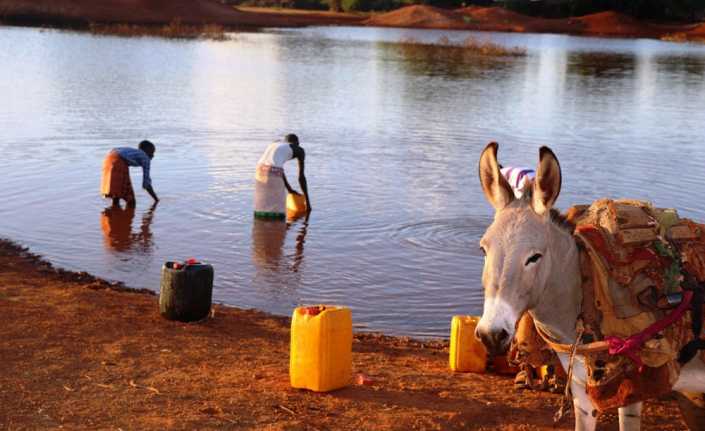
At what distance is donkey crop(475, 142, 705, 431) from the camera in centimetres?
412

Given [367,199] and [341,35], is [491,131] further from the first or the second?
[341,35]

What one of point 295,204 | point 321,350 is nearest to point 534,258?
point 321,350

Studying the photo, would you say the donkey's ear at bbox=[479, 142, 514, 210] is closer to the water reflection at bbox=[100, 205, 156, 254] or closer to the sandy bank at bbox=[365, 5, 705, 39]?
the water reflection at bbox=[100, 205, 156, 254]

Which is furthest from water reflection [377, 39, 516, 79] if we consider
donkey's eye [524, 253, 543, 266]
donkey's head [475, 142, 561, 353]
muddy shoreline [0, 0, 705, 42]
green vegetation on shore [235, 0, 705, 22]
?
green vegetation on shore [235, 0, 705, 22]

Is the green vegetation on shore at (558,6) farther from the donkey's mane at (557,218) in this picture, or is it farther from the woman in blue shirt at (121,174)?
the donkey's mane at (557,218)

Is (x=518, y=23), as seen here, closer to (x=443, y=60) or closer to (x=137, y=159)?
(x=443, y=60)

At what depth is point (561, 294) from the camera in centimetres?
452

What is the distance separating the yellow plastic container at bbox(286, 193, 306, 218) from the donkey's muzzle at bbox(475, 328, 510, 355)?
11954 mm

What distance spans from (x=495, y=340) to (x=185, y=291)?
5502mm

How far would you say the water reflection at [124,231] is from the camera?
530 inches

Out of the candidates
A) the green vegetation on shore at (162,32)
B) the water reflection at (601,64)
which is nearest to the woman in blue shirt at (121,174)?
the water reflection at (601,64)

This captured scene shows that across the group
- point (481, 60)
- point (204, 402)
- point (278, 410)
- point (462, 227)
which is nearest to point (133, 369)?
point (204, 402)

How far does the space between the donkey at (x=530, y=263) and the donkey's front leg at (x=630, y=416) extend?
351 mm

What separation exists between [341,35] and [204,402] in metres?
72.3
